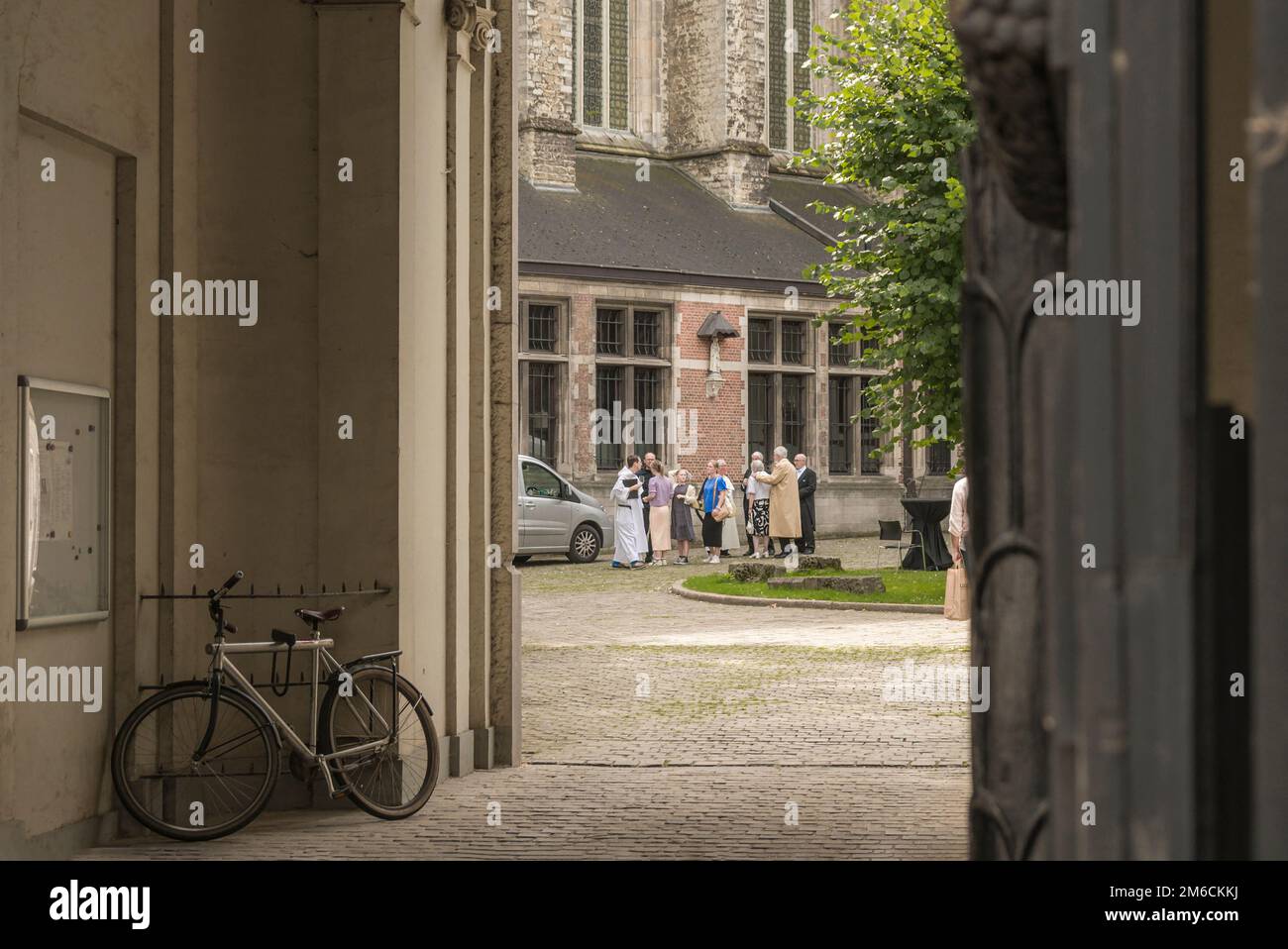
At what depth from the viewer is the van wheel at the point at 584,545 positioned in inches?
1150

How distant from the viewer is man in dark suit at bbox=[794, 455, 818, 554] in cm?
3006

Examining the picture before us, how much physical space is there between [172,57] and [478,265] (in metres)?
2.46

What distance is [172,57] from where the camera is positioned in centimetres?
802

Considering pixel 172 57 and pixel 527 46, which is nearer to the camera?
pixel 172 57

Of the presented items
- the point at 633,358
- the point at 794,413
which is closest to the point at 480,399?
the point at 633,358

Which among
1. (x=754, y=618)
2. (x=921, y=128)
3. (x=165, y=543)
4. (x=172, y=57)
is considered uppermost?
(x=921, y=128)

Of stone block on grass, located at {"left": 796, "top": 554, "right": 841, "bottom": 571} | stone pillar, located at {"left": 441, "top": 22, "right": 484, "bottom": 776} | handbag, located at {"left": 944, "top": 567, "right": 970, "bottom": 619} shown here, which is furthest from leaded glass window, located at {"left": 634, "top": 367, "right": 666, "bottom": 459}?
stone pillar, located at {"left": 441, "top": 22, "right": 484, "bottom": 776}

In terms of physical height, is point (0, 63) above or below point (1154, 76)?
above

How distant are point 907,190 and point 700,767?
16218mm

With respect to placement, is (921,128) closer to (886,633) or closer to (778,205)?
(886,633)

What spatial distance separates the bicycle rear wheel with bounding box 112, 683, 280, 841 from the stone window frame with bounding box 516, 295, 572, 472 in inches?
1043

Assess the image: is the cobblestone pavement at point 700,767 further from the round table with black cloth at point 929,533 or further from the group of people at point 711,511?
the group of people at point 711,511

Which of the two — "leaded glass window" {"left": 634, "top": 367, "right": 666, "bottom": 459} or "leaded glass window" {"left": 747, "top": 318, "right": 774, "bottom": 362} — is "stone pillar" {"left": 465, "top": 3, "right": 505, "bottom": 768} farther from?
"leaded glass window" {"left": 747, "top": 318, "right": 774, "bottom": 362}

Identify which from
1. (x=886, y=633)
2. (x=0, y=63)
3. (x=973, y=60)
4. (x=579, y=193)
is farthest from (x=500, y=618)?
(x=579, y=193)
